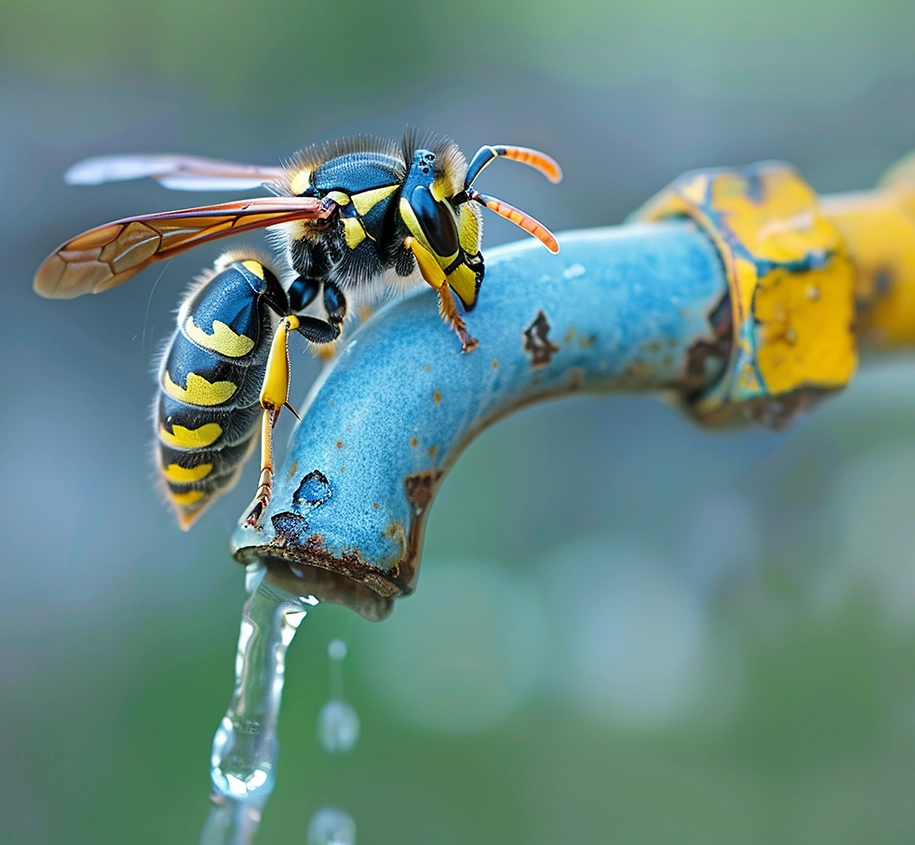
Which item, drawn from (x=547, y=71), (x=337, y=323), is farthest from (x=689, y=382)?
(x=547, y=71)

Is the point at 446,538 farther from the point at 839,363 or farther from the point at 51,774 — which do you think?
the point at 839,363

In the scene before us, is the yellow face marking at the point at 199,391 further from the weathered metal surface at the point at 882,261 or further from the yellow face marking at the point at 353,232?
the weathered metal surface at the point at 882,261

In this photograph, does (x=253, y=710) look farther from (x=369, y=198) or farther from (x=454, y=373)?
(x=369, y=198)

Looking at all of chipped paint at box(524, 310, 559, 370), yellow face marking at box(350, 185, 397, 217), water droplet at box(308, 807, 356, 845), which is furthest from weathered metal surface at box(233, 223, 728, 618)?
water droplet at box(308, 807, 356, 845)

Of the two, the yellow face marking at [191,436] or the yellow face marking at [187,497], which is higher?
the yellow face marking at [191,436]

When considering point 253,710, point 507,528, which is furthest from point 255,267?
point 507,528

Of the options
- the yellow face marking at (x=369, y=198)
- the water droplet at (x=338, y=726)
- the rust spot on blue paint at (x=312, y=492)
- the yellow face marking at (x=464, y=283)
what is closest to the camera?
the rust spot on blue paint at (x=312, y=492)

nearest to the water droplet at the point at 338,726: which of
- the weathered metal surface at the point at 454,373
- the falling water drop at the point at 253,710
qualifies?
the falling water drop at the point at 253,710

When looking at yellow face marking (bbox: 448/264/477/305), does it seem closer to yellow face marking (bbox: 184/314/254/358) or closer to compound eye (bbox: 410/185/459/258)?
compound eye (bbox: 410/185/459/258)
